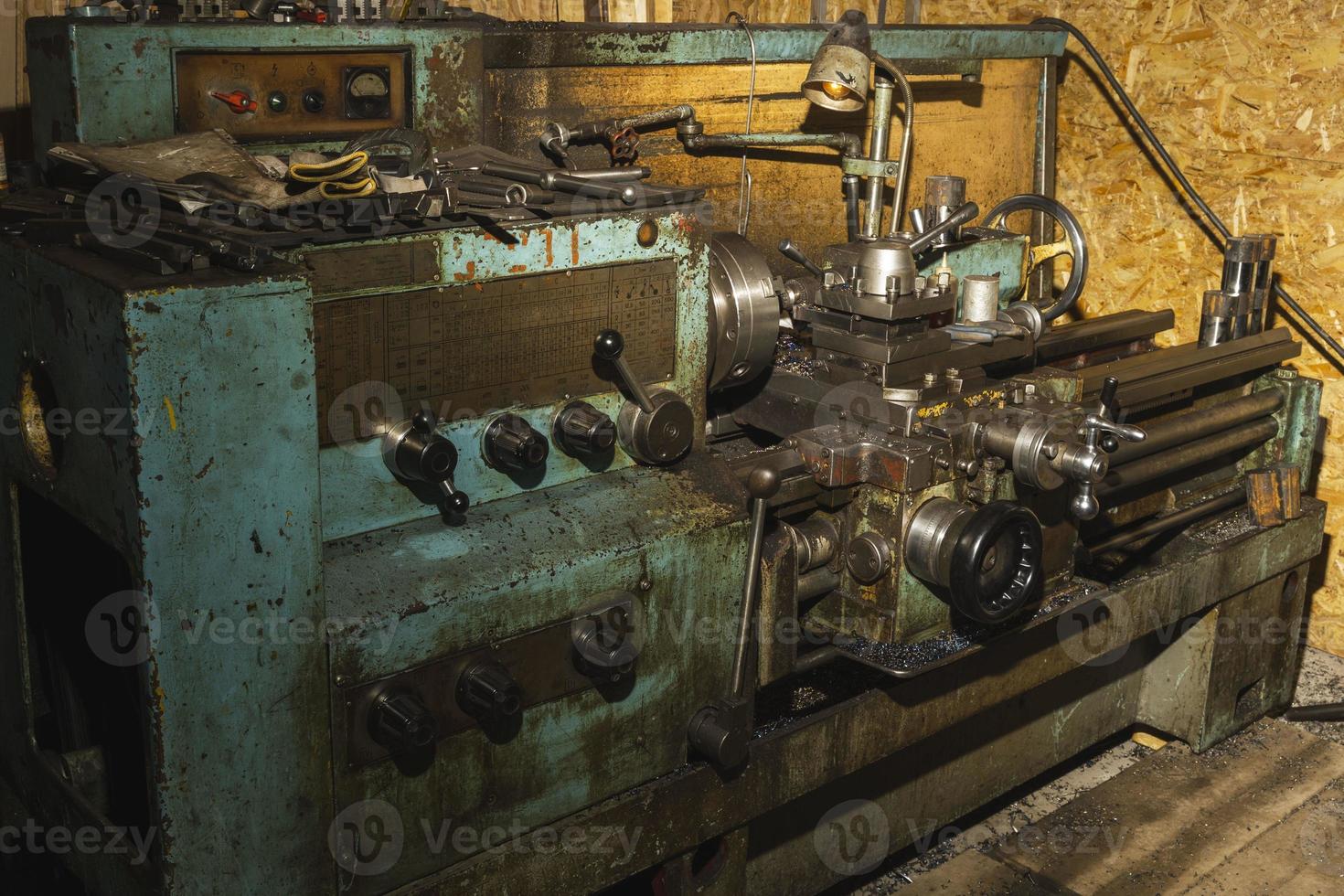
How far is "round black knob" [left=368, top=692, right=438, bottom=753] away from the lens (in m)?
1.26

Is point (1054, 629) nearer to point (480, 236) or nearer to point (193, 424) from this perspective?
point (480, 236)

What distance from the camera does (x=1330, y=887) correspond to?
2.02 meters

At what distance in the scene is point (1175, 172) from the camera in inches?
105

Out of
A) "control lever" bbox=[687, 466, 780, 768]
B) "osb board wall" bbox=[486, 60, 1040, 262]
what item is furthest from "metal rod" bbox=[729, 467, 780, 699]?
"osb board wall" bbox=[486, 60, 1040, 262]

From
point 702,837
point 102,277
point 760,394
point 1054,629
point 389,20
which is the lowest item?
point 702,837

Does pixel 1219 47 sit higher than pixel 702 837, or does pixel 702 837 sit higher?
pixel 1219 47

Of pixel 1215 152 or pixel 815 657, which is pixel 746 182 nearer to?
pixel 815 657

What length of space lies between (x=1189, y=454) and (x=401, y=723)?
139cm

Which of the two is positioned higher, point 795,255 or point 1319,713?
point 795,255

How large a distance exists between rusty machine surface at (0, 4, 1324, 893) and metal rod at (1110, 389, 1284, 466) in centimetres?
1

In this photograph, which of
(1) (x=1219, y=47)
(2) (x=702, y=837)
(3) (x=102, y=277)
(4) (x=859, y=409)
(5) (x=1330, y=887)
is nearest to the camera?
(3) (x=102, y=277)

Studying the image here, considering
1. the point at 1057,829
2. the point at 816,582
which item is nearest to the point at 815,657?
the point at 816,582

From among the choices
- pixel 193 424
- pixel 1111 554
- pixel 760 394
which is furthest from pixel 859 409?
pixel 193 424

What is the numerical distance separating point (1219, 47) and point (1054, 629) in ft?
4.37
